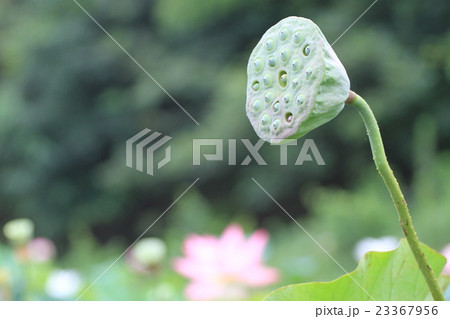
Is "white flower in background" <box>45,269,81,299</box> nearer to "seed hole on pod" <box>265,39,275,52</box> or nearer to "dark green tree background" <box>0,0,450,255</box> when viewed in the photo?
"seed hole on pod" <box>265,39,275,52</box>

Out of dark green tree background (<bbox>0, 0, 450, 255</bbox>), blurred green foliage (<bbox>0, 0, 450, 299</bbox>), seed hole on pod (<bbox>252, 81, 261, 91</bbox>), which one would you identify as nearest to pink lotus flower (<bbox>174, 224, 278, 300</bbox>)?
blurred green foliage (<bbox>0, 0, 450, 299</bbox>)

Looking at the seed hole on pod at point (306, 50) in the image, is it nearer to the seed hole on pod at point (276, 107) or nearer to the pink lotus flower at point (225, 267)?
the seed hole on pod at point (276, 107)

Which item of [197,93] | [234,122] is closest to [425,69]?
[234,122]

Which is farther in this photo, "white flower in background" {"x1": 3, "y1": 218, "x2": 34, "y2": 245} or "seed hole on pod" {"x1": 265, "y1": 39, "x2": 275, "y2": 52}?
"white flower in background" {"x1": 3, "y1": 218, "x2": 34, "y2": 245}

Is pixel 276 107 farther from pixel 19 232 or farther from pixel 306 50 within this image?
pixel 19 232

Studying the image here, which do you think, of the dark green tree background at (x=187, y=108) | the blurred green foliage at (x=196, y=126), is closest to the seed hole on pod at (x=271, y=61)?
the blurred green foliage at (x=196, y=126)

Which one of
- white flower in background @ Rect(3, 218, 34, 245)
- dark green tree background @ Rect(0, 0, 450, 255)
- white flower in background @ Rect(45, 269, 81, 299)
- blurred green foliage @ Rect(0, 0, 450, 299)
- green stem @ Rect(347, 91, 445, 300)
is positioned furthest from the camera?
dark green tree background @ Rect(0, 0, 450, 255)
